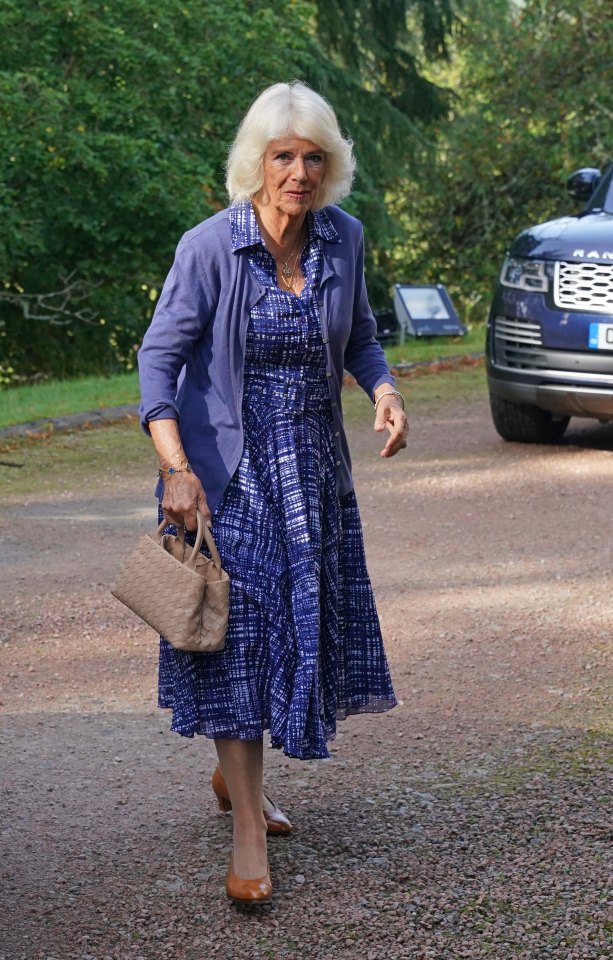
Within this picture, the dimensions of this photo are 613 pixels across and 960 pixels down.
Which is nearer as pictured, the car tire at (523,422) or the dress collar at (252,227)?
the dress collar at (252,227)

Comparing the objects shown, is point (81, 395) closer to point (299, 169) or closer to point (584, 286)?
point (584, 286)

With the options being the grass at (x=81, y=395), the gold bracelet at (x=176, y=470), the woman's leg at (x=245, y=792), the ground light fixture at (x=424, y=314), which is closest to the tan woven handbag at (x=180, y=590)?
the gold bracelet at (x=176, y=470)

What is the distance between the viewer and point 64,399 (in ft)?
43.7

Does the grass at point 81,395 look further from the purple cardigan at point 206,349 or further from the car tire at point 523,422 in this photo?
the purple cardigan at point 206,349

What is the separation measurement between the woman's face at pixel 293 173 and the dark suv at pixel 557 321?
597 centimetres

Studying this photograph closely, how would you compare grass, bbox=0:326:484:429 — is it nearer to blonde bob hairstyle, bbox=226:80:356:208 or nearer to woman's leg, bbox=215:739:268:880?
blonde bob hairstyle, bbox=226:80:356:208

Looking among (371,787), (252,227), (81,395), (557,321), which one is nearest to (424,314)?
(81,395)

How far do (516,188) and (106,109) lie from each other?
35.7ft

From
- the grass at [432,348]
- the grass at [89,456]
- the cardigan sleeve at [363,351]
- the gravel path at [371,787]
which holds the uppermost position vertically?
the cardigan sleeve at [363,351]

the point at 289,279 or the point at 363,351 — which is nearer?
the point at 289,279

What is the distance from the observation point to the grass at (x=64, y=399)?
12055 millimetres

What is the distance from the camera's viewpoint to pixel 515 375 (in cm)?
994

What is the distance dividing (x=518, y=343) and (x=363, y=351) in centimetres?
Answer: 595

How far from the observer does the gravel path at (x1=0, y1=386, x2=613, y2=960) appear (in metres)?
3.53
